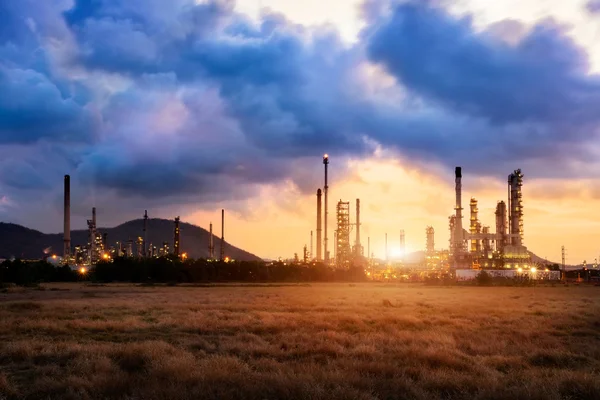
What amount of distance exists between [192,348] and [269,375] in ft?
22.5

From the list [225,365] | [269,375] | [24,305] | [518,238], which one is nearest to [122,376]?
[225,365]

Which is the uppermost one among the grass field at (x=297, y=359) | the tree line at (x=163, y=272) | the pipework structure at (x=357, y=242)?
the pipework structure at (x=357, y=242)

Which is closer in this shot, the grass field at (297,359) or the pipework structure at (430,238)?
the grass field at (297,359)

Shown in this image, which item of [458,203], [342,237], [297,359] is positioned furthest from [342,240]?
[297,359]

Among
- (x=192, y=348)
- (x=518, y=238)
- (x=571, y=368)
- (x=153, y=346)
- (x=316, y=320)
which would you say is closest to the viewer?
(x=571, y=368)

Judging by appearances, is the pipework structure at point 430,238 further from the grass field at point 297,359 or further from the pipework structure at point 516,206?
the grass field at point 297,359

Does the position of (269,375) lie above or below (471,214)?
below

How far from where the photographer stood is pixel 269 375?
14.0 metres

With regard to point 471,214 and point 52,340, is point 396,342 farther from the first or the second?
point 471,214

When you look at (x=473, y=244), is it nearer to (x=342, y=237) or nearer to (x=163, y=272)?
(x=342, y=237)

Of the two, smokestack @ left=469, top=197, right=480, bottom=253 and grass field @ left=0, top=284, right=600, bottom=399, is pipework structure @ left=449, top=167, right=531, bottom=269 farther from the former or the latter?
grass field @ left=0, top=284, right=600, bottom=399

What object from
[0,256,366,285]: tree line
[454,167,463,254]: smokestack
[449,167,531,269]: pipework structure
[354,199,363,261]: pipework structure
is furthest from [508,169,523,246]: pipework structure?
[0,256,366,285]: tree line

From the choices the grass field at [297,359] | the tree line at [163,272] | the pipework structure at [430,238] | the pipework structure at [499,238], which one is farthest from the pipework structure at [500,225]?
the grass field at [297,359]

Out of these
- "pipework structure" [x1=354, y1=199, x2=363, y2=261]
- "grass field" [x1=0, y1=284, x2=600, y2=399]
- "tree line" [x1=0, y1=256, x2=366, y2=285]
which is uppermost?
"pipework structure" [x1=354, y1=199, x2=363, y2=261]
